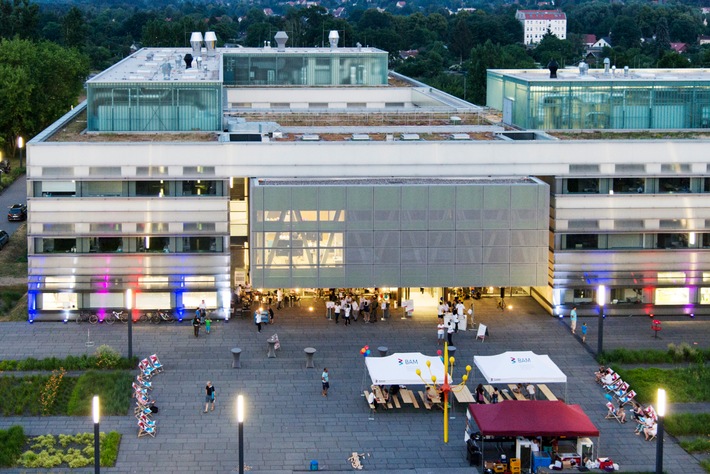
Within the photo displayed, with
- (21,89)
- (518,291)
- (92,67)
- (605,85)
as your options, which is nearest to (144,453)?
(518,291)

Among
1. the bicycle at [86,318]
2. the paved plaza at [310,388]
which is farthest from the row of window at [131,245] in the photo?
the paved plaza at [310,388]

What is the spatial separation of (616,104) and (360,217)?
18430 mm

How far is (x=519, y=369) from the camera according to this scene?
50.0m

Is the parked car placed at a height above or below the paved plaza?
above

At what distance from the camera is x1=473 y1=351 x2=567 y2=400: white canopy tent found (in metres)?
49.5

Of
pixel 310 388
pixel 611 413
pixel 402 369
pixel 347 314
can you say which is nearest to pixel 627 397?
pixel 611 413

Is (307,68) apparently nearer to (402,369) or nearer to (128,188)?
(128,188)

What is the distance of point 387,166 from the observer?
6400cm

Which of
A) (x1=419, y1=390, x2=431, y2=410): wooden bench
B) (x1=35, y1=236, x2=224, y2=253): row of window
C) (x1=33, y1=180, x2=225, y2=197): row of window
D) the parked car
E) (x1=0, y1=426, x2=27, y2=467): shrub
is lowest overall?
(x1=0, y1=426, x2=27, y2=467): shrub

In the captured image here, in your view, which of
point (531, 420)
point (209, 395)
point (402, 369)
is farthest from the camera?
point (402, 369)

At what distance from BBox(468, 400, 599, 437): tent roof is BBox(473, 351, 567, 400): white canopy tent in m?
4.18

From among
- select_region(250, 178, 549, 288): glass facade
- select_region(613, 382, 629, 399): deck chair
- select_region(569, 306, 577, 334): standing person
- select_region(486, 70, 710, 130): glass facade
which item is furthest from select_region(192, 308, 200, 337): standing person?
select_region(486, 70, 710, 130): glass facade

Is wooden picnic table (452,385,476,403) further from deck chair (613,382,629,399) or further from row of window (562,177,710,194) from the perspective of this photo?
row of window (562,177,710,194)

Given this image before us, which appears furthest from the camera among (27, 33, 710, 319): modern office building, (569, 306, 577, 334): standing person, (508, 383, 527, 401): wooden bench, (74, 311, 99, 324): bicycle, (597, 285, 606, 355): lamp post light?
(74, 311, 99, 324): bicycle
